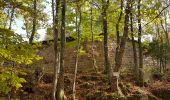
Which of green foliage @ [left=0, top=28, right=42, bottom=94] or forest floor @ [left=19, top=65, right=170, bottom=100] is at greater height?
green foliage @ [left=0, top=28, right=42, bottom=94]

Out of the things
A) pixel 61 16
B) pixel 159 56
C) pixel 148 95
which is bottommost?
pixel 148 95

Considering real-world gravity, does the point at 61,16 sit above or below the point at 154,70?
above

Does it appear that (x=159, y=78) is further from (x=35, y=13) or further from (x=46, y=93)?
(x=35, y=13)

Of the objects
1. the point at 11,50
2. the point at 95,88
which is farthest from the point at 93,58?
the point at 11,50

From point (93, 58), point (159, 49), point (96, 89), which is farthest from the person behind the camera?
point (159, 49)

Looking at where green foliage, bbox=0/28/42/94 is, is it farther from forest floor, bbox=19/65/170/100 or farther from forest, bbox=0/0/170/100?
forest floor, bbox=19/65/170/100

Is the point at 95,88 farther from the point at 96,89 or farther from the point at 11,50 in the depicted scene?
the point at 11,50

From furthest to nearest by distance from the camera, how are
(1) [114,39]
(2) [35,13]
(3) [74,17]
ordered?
(1) [114,39] → (3) [74,17] → (2) [35,13]

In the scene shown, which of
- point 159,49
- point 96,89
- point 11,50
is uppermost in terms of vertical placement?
point 159,49

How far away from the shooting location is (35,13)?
1001cm

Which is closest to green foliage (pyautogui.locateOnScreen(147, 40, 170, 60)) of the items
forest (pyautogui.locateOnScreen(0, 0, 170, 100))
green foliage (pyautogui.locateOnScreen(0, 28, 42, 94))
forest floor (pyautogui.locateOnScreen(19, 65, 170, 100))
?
forest (pyautogui.locateOnScreen(0, 0, 170, 100))

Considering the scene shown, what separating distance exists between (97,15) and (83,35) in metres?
2.43

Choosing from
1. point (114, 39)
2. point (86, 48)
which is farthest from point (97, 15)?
point (114, 39)

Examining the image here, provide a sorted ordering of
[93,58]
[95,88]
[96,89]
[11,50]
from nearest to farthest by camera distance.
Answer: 1. [11,50]
2. [96,89]
3. [95,88]
4. [93,58]
